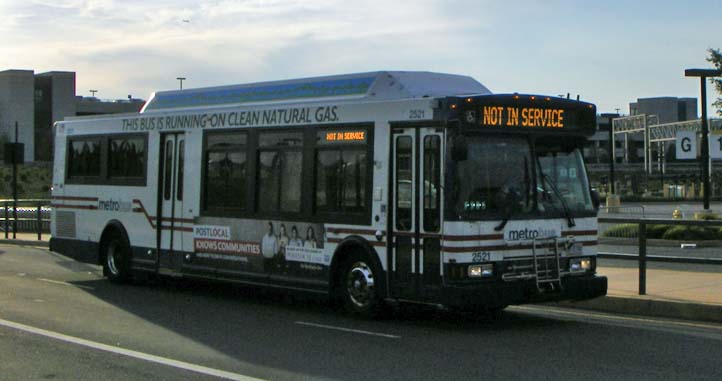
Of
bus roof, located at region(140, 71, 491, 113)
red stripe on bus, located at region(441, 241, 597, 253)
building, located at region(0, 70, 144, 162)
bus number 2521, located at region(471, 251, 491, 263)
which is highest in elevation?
building, located at region(0, 70, 144, 162)

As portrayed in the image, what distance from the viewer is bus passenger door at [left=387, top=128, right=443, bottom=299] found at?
436 inches

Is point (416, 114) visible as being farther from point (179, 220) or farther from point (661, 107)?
point (661, 107)

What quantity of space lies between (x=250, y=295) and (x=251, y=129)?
9.56 ft

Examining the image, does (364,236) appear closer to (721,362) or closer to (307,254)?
(307,254)

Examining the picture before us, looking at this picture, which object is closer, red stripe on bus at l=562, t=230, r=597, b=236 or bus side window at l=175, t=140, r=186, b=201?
red stripe on bus at l=562, t=230, r=597, b=236

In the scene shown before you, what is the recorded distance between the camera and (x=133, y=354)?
9531mm

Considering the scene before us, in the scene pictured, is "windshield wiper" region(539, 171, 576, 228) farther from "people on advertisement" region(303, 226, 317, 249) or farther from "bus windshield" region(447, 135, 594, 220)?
"people on advertisement" region(303, 226, 317, 249)

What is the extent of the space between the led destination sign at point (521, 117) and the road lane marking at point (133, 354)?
446 centimetres

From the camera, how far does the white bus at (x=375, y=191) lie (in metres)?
11.0

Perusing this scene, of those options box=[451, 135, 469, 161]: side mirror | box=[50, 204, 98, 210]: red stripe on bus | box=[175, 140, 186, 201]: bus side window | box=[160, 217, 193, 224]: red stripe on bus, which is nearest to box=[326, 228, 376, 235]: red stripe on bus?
box=[451, 135, 469, 161]: side mirror

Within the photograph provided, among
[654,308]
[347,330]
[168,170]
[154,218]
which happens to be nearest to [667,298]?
[654,308]

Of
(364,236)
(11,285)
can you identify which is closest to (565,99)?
(364,236)

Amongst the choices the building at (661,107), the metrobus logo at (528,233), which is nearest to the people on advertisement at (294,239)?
the metrobus logo at (528,233)

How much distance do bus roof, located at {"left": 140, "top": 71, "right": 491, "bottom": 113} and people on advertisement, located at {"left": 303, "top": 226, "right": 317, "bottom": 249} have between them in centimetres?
186
